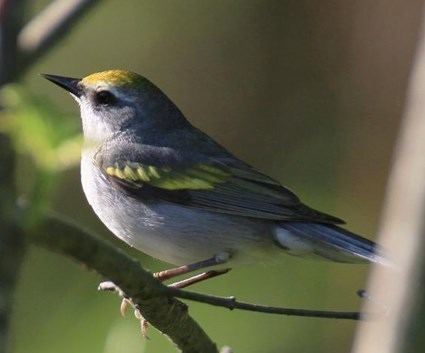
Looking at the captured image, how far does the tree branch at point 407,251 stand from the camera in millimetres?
1270

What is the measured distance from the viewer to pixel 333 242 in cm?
370

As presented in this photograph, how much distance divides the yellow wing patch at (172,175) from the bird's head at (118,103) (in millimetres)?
361

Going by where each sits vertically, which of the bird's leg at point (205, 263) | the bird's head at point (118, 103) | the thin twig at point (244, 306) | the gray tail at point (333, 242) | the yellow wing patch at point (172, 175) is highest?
the bird's head at point (118, 103)

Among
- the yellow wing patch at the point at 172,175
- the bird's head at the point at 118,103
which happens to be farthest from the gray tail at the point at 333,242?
the bird's head at the point at 118,103

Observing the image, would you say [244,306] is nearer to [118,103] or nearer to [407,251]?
[407,251]

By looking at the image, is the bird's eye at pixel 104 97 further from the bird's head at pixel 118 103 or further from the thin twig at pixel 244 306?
the thin twig at pixel 244 306

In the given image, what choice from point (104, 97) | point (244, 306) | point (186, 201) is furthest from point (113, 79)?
point (244, 306)

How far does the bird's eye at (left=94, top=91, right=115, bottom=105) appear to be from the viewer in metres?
4.58

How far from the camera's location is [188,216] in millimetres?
4004

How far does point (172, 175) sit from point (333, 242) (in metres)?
0.83

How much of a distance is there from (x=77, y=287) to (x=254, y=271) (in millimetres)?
1004

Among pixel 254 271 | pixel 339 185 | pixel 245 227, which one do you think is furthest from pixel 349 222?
pixel 245 227

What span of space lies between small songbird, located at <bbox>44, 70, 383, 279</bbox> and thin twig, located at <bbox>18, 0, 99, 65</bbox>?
1.69 metres

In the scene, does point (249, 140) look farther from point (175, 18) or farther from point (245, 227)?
point (245, 227)
